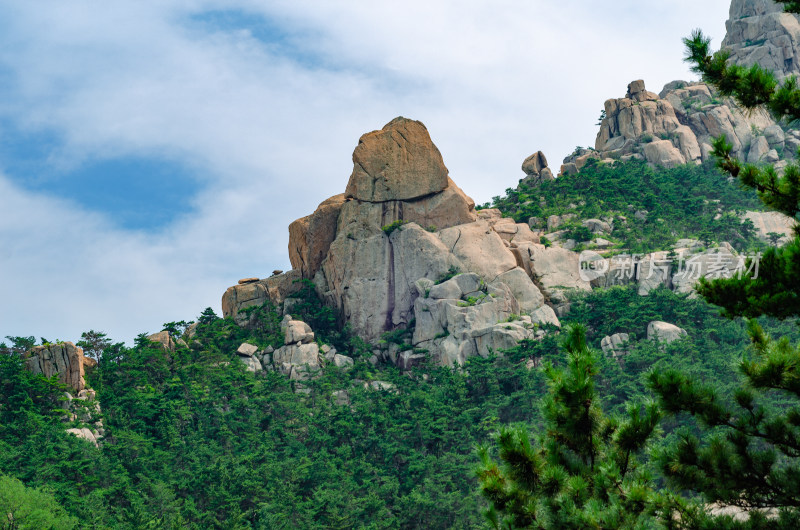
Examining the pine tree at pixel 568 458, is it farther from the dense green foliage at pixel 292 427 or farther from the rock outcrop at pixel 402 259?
the rock outcrop at pixel 402 259

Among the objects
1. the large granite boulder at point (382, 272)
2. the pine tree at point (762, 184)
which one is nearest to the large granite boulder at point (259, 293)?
the large granite boulder at point (382, 272)

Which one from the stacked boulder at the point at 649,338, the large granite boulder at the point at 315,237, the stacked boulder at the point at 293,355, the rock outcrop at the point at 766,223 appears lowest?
the stacked boulder at the point at 649,338

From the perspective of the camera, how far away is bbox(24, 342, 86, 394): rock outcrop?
27734 mm

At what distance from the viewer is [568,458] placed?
8406mm

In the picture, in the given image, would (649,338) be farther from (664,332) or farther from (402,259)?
(402,259)

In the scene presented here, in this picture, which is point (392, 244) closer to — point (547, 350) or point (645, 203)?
point (547, 350)

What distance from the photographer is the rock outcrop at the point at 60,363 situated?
2773 centimetres

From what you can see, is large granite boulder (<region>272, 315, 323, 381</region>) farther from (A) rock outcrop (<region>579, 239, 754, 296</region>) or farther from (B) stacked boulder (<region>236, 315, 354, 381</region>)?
(A) rock outcrop (<region>579, 239, 754, 296</region>)

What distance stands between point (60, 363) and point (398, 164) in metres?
15.3

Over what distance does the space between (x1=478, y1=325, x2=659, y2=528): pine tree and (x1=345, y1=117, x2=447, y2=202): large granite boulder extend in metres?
24.9

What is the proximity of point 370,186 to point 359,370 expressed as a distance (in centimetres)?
833

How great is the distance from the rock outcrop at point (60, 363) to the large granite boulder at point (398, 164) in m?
12.8

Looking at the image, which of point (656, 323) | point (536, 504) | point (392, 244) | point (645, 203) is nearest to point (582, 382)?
point (536, 504)

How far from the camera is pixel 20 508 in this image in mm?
19188
